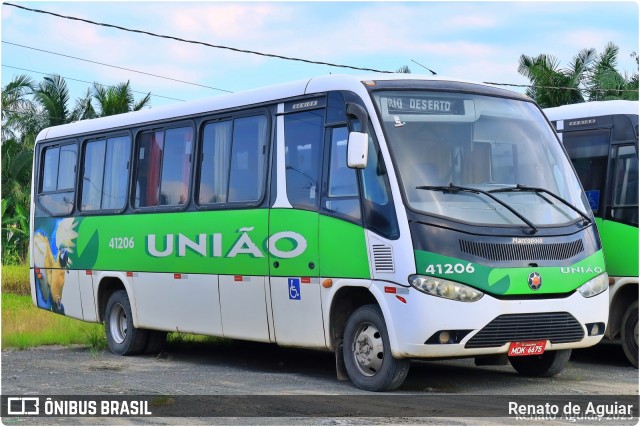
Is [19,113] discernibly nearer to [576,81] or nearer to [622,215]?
[576,81]

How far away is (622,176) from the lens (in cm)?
1382

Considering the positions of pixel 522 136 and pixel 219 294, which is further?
pixel 219 294

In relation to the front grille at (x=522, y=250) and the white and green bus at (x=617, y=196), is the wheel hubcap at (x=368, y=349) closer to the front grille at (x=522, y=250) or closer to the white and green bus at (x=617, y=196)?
the front grille at (x=522, y=250)

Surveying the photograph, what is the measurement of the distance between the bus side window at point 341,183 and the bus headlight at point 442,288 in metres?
1.09

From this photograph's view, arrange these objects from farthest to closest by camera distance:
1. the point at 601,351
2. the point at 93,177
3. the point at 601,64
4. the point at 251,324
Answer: the point at 601,64 < the point at 93,177 < the point at 601,351 < the point at 251,324

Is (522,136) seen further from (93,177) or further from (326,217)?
(93,177)

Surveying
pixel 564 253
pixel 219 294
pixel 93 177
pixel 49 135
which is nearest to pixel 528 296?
pixel 564 253

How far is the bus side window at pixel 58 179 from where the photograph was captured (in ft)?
58.6

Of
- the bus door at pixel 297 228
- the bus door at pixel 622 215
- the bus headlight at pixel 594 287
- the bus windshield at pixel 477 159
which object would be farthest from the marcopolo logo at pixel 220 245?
the bus door at pixel 622 215

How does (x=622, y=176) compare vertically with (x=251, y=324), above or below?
above

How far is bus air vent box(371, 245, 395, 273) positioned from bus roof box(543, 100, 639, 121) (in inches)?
164

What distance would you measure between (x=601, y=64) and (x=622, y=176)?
2147cm

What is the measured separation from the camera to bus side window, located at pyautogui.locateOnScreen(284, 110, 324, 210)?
12.6 meters

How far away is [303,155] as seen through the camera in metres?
12.9
